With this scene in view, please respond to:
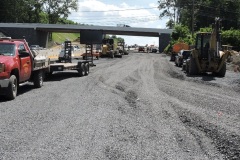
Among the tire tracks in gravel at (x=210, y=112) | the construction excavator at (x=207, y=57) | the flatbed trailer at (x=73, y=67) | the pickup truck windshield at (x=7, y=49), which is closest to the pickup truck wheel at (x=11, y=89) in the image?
the pickup truck windshield at (x=7, y=49)

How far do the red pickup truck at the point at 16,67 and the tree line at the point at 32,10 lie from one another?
106 meters

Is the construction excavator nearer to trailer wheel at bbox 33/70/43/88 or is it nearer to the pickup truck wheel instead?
trailer wheel at bbox 33/70/43/88

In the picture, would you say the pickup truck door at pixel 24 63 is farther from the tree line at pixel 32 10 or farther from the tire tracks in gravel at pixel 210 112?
the tree line at pixel 32 10

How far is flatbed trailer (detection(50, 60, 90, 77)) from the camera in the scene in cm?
2128

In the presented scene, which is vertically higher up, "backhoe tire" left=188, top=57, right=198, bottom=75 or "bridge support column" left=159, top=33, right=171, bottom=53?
"bridge support column" left=159, top=33, right=171, bottom=53

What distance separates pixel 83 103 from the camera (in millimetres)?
13125

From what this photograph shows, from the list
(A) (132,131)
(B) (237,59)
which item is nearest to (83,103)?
(A) (132,131)

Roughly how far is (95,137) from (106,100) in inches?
210

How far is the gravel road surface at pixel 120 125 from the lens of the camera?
7422mm

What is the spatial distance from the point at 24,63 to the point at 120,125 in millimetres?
7189

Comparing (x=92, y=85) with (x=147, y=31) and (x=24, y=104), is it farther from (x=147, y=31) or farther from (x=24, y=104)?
(x=147, y=31)

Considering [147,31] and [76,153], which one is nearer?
[76,153]

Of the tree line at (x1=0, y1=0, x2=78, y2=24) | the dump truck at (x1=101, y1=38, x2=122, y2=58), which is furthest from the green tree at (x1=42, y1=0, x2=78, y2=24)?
the dump truck at (x1=101, y1=38, x2=122, y2=58)

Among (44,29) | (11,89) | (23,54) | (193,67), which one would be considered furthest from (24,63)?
(44,29)
